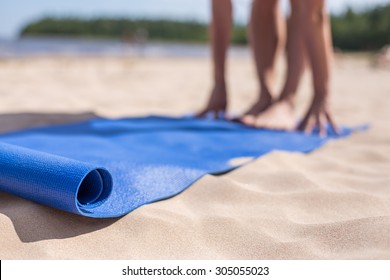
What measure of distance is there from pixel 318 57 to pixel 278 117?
0.40 meters

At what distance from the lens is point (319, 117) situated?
8.64 feet

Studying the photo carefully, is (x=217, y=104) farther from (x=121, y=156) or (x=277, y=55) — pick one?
(x=121, y=156)

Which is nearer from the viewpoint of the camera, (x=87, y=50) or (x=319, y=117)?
(x=319, y=117)

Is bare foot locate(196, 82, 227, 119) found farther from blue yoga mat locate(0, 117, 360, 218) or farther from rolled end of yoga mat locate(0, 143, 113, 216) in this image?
rolled end of yoga mat locate(0, 143, 113, 216)

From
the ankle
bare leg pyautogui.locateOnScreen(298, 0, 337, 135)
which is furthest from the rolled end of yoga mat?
the ankle

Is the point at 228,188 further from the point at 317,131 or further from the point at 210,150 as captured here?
the point at 317,131

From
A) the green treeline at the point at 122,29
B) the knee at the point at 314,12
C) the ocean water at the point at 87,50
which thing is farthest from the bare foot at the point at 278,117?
the green treeline at the point at 122,29

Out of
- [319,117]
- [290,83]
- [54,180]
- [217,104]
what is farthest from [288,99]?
[54,180]

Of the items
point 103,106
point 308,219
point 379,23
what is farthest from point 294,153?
point 379,23

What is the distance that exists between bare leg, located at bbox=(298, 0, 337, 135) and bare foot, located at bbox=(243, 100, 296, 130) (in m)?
0.09

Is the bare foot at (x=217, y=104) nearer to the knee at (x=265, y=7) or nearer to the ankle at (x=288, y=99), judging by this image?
the ankle at (x=288, y=99)

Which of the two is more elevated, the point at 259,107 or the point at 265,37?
the point at 265,37

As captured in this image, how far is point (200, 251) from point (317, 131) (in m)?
1.63

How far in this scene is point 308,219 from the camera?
4.51 feet
